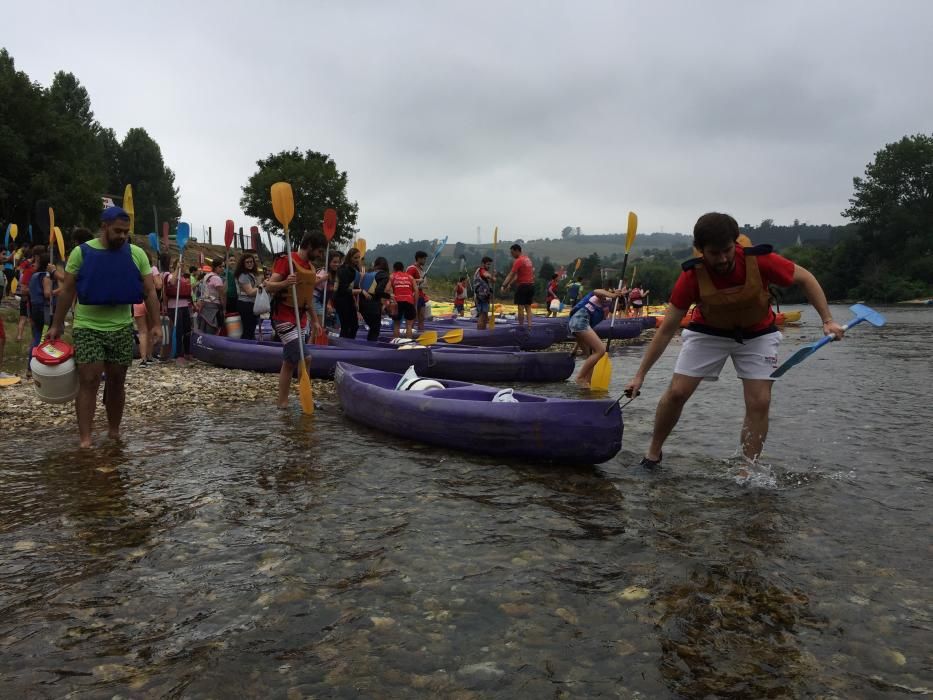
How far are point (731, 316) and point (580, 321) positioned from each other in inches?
211

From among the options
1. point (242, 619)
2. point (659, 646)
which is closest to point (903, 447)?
point (659, 646)

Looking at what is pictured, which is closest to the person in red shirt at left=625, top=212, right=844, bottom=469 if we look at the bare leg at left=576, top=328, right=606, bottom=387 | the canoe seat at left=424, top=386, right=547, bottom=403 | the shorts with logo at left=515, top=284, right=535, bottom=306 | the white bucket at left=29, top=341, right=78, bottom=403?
the canoe seat at left=424, top=386, right=547, bottom=403

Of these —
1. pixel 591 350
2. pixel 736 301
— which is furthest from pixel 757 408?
pixel 591 350

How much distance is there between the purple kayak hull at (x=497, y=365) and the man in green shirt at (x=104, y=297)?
501 centimetres

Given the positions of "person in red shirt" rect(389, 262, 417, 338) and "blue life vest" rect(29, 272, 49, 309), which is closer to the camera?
"blue life vest" rect(29, 272, 49, 309)

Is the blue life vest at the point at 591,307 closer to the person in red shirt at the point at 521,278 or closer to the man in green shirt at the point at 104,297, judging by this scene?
the person in red shirt at the point at 521,278

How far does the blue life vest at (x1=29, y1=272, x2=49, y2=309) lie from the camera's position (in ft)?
30.3

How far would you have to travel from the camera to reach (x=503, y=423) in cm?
524

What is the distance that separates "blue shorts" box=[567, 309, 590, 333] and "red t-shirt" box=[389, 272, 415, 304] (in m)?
4.24

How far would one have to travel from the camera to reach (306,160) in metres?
56.9

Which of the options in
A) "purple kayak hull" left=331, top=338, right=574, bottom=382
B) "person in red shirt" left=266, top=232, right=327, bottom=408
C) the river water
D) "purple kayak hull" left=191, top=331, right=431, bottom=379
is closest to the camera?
the river water

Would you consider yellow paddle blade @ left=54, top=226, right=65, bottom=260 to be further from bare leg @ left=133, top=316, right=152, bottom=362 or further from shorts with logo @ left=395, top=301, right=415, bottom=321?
shorts with logo @ left=395, top=301, right=415, bottom=321

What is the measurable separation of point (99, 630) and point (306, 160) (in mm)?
58212

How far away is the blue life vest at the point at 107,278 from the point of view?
5.05 metres
